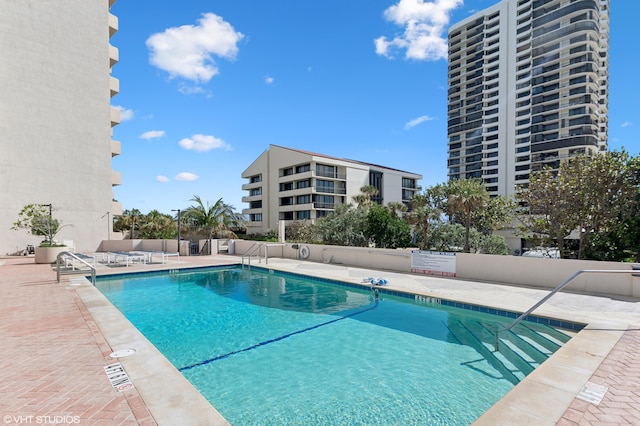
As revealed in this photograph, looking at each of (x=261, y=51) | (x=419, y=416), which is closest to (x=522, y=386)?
(x=419, y=416)

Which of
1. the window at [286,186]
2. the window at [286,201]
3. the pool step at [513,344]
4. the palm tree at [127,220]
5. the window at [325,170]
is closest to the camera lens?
the pool step at [513,344]

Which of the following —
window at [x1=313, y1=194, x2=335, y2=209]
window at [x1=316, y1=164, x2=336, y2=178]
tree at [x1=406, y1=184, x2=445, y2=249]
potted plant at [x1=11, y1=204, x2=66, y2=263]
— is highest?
window at [x1=316, y1=164, x2=336, y2=178]

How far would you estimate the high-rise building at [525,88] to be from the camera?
60750mm

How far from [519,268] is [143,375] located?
11.7 metres

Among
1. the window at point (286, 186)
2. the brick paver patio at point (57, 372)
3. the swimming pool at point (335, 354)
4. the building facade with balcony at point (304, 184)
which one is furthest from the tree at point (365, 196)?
the brick paver patio at point (57, 372)

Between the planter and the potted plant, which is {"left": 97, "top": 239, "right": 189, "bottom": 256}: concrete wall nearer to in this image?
the potted plant

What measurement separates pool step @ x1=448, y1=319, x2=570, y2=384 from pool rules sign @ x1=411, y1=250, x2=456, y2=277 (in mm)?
5099

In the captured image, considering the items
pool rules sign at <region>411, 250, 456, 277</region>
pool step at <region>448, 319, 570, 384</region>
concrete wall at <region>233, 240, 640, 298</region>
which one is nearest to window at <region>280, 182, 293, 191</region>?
concrete wall at <region>233, 240, 640, 298</region>

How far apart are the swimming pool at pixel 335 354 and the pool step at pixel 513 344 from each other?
0.07 ft

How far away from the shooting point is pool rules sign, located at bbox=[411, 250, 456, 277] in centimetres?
1287

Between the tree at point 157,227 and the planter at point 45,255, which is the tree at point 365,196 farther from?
the planter at point 45,255

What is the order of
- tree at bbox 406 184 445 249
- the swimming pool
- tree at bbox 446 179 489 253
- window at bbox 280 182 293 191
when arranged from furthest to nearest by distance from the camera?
window at bbox 280 182 293 191 < tree at bbox 406 184 445 249 < tree at bbox 446 179 489 253 < the swimming pool

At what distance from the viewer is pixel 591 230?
14.3 m

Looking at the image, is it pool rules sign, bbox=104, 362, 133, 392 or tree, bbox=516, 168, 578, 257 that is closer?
pool rules sign, bbox=104, 362, 133, 392
